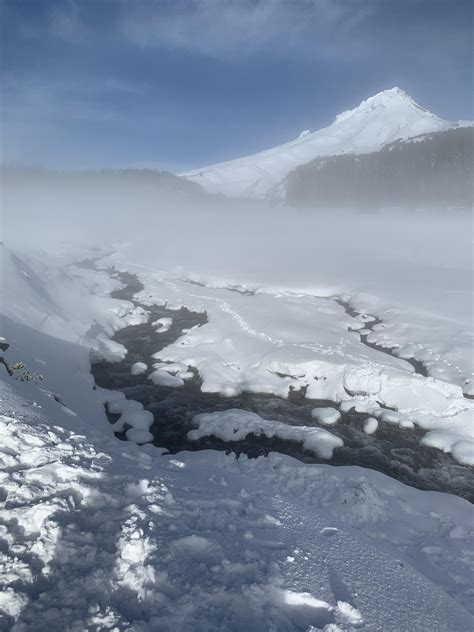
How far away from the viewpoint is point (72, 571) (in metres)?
3.85

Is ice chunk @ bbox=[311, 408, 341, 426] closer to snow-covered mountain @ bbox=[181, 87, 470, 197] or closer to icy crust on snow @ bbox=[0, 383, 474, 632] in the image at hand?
icy crust on snow @ bbox=[0, 383, 474, 632]

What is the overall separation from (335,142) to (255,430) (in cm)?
15261

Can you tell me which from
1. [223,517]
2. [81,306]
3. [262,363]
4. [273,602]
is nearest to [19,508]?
[223,517]

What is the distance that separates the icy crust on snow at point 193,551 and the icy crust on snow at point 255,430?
2041 mm

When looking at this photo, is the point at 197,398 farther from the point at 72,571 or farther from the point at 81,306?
the point at 81,306


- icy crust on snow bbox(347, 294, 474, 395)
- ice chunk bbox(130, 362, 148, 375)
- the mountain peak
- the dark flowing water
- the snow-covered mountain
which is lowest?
the dark flowing water

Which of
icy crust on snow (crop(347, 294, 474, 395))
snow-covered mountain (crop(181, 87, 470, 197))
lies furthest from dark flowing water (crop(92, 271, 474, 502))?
snow-covered mountain (crop(181, 87, 470, 197))

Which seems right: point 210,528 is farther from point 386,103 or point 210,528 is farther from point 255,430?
point 386,103

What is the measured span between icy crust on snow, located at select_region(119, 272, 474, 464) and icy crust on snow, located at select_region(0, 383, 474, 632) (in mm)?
3459

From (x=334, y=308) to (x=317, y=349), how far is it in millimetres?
7247

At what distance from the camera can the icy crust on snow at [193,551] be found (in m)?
3.66

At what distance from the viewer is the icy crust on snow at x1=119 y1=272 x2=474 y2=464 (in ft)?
34.0

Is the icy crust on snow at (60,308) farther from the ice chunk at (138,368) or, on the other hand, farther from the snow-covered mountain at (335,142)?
the snow-covered mountain at (335,142)

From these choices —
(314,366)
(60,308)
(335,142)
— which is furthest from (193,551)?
(335,142)
